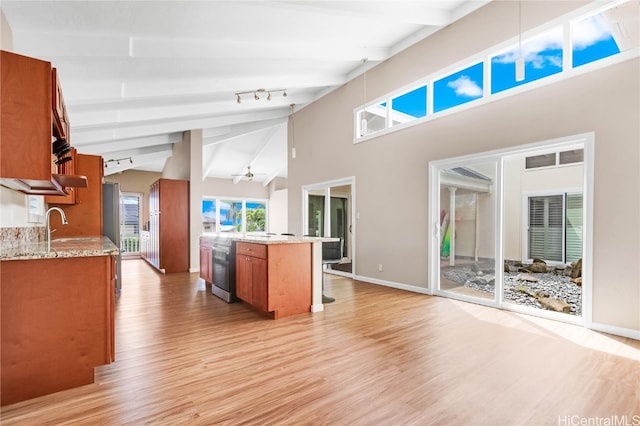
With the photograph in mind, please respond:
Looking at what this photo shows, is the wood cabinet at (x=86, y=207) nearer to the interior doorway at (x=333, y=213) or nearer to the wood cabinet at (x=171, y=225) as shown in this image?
the wood cabinet at (x=171, y=225)

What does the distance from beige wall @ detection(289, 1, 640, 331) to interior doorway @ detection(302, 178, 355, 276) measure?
0.66 ft

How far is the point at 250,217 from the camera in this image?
468 inches

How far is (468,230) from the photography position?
4246 mm

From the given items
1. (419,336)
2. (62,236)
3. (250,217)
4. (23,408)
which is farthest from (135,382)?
(250,217)

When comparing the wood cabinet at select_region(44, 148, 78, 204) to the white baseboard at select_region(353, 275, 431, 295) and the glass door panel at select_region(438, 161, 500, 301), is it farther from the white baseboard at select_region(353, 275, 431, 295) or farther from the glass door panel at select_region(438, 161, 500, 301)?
the glass door panel at select_region(438, 161, 500, 301)

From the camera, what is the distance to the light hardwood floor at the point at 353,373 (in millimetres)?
1694

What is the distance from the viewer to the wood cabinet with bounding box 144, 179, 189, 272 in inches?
260

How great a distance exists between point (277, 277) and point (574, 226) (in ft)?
11.8

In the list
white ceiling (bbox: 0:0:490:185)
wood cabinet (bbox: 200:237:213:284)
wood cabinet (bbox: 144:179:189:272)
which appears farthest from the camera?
wood cabinet (bbox: 144:179:189:272)

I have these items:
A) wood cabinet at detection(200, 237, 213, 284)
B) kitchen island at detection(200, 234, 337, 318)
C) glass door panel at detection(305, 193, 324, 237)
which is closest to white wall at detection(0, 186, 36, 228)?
kitchen island at detection(200, 234, 337, 318)

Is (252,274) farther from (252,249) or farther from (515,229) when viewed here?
(515,229)

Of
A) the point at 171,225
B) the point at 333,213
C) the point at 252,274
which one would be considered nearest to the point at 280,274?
the point at 252,274

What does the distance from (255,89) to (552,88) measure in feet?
13.0

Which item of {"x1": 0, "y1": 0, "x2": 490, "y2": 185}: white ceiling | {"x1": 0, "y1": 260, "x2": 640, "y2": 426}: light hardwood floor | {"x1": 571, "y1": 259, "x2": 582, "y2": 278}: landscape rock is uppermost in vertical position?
{"x1": 0, "y1": 0, "x2": 490, "y2": 185}: white ceiling
